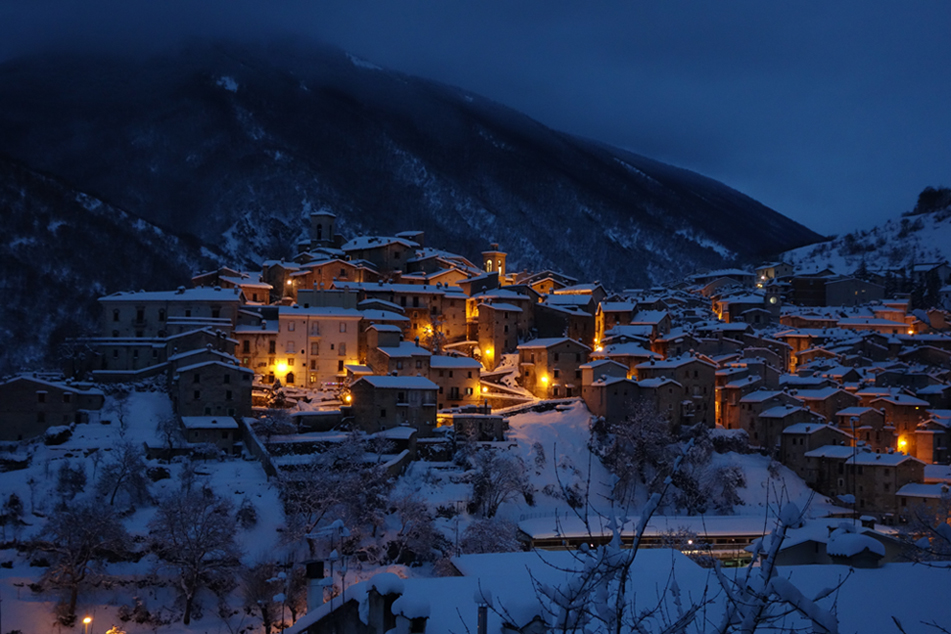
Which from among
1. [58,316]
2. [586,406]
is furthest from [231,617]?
[58,316]

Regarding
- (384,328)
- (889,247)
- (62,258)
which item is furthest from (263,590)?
(889,247)

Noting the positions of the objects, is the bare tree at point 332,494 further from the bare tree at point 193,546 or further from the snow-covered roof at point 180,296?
the snow-covered roof at point 180,296

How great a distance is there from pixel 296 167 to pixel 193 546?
11981 centimetres

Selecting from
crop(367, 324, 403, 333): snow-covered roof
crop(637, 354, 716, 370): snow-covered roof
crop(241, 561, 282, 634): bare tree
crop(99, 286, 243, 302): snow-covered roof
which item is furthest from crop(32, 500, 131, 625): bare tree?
crop(637, 354, 716, 370): snow-covered roof

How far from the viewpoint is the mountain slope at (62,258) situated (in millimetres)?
81812

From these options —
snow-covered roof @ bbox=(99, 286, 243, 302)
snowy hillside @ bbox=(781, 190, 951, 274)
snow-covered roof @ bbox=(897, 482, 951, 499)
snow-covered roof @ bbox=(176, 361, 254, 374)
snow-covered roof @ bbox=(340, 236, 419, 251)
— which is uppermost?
snowy hillside @ bbox=(781, 190, 951, 274)

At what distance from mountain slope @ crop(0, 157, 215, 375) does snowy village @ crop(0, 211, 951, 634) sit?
27.7 meters

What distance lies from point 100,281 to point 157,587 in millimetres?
69391

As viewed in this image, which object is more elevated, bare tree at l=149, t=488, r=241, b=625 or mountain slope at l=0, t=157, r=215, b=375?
mountain slope at l=0, t=157, r=215, b=375

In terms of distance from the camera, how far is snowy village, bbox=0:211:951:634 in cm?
2902

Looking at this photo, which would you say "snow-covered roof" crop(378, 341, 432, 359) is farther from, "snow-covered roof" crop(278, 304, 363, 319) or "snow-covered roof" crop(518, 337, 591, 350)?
"snow-covered roof" crop(518, 337, 591, 350)

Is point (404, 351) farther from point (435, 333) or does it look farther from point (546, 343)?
point (546, 343)

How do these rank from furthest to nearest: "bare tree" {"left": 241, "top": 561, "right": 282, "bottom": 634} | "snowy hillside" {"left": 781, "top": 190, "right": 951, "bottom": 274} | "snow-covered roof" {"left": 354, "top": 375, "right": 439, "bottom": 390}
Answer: "snowy hillside" {"left": 781, "top": 190, "right": 951, "bottom": 274}
"snow-covered roof" {"left": 354, "top": 375, "right": 439, "bottom": 390}
"bare tree" {"left": 241, "top": 561, "right": 282, "bottom": 634}

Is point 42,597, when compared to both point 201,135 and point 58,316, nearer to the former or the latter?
point 58,316
